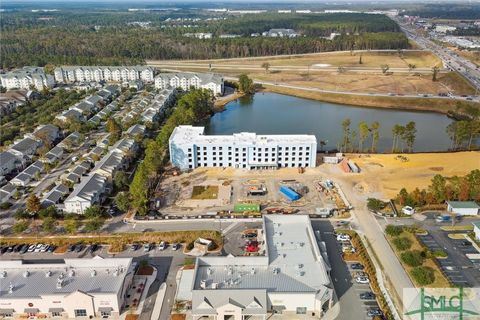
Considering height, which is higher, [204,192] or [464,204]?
[464,204]

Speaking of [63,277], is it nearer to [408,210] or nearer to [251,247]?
[251,247]

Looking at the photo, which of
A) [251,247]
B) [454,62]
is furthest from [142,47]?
[251,247]

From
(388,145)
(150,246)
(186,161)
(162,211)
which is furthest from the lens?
(388,145)

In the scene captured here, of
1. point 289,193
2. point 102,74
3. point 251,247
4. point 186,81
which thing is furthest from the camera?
point 102,74

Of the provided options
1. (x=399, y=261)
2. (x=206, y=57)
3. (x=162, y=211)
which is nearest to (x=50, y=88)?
(x=206, y=57)

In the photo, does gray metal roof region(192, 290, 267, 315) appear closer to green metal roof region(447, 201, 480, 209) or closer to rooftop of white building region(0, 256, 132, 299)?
rooftop of white building region(0, 256, 132, 299)

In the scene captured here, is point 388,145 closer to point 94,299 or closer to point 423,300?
point 423,300
